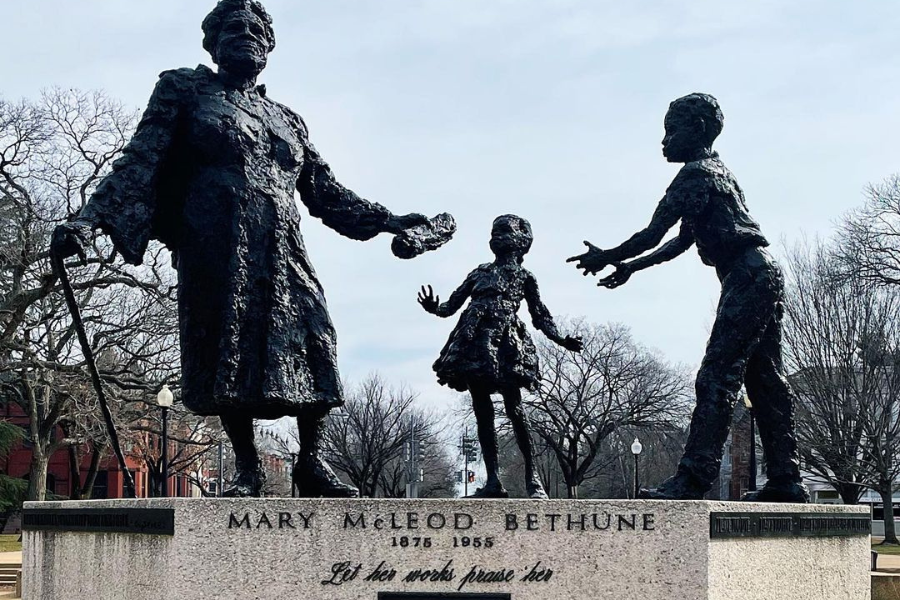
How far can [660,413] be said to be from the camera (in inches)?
1730

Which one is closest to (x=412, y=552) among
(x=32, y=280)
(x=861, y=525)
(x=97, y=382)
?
(x=97, y=382)

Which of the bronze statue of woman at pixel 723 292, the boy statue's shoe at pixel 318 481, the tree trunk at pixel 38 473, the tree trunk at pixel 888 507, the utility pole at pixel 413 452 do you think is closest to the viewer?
the boy statue's shoe at pixel 318 481

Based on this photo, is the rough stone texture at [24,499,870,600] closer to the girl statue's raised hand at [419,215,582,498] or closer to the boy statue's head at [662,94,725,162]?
the girl statue's raised hand at [419,215,582,498]

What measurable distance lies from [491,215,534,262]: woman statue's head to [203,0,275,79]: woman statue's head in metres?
2.43

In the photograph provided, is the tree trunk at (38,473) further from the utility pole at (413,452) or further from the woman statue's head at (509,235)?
the woman statue's head at (509,235)

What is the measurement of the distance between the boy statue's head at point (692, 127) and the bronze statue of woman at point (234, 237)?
2658mm

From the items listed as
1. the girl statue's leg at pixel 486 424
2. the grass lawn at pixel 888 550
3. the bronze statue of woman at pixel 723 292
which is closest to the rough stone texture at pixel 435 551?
the bronze statue of woman at pixel 723 292

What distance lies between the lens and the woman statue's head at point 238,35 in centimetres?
695

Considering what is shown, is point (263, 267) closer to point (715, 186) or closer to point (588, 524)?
point (588, 524)

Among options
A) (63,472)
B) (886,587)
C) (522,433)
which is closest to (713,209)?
(522,433)

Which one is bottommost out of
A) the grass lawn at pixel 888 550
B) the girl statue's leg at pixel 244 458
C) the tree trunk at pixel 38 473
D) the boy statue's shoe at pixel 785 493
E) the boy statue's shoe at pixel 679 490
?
the grass lawn at pixel 888 550

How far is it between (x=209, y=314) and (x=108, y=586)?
164 centimetres

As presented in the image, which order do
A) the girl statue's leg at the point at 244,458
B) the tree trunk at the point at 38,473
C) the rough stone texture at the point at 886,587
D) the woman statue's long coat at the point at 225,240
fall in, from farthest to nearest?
the tree trunk at the point at 38,473
the rough stone texture at the point at 886,587
the woman statue's long coat at the point at 225,240
the girl statue's leg at the point at 244,458

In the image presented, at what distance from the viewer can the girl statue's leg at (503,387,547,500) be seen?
8.06m
